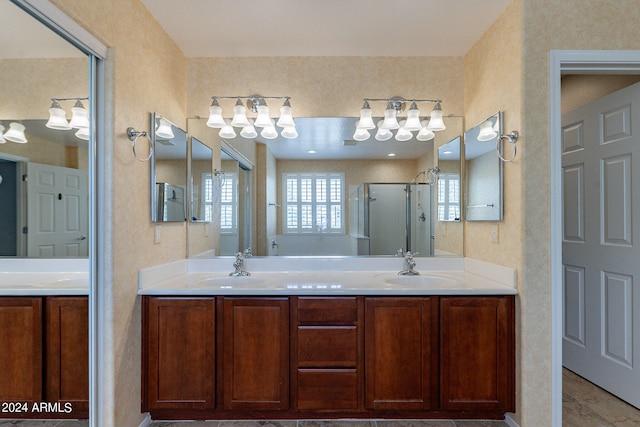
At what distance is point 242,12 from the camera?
2.10m

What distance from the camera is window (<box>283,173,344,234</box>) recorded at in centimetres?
263

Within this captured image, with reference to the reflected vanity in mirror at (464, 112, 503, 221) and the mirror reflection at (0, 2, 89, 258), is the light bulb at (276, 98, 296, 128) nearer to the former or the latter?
the mirror reflection at (0, 2, 89, 258)

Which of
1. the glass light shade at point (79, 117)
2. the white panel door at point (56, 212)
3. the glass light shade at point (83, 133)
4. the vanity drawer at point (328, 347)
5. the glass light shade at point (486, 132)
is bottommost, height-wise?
the vanity drawer at point (328, 347)

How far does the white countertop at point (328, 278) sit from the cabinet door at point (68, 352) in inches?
14.3

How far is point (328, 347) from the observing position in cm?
205

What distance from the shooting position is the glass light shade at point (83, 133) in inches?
64.9

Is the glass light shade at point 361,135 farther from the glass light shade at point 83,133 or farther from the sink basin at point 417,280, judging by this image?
the glass light shade at point 83,133

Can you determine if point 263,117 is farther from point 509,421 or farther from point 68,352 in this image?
point 509,421

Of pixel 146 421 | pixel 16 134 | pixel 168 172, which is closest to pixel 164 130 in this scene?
pixel 168 172

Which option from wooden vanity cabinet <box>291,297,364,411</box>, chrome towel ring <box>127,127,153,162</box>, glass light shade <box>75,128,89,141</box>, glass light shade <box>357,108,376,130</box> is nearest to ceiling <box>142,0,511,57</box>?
glass light shade <box>357,108,376,130</box>

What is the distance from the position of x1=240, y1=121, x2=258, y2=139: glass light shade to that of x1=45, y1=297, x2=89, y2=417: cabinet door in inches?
59.4

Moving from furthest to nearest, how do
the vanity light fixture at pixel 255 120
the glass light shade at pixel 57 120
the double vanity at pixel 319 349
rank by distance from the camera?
the vanity light fixture at pixel 255 120 < the double vanity at pixel 319 349 < the glass light shade at pixel 57 120

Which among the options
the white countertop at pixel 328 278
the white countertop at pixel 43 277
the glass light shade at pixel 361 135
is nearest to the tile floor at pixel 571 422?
the white countertop at pixel 328 278

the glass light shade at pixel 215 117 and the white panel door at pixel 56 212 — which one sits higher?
the glass light shade at pixel 215 117
